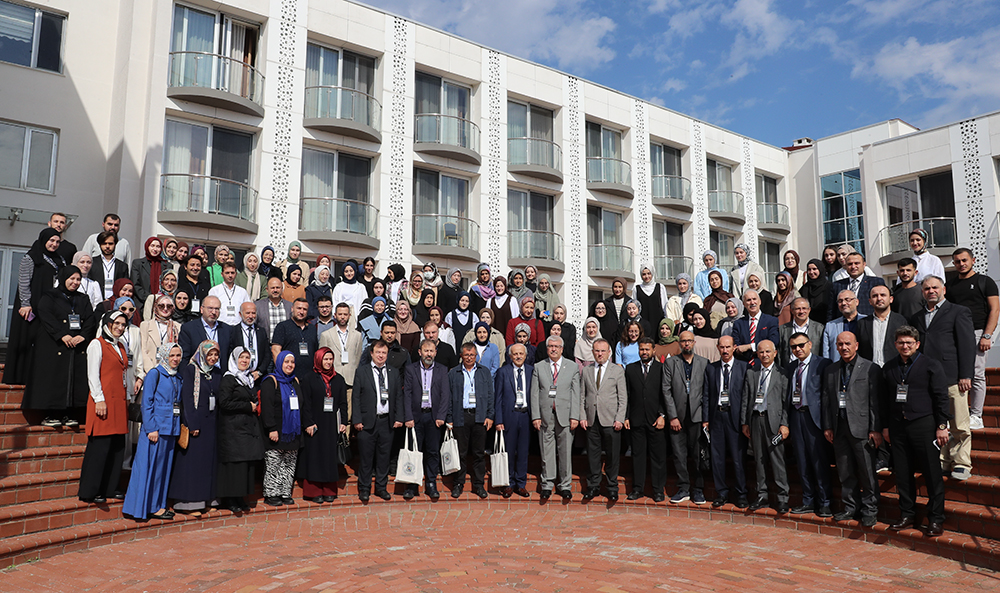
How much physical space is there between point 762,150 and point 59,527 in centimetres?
2849

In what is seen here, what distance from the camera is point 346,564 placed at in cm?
635

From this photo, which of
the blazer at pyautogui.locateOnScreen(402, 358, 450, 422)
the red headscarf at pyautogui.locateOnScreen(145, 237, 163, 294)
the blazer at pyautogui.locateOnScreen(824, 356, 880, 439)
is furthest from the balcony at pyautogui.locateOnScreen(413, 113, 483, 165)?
the blazer at pyautogui.locateOnScreen(824, 356, 880, 439)

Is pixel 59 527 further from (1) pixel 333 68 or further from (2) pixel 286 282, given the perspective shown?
(1) pixel 333 68

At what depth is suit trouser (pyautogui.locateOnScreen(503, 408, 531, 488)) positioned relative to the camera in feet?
31.8

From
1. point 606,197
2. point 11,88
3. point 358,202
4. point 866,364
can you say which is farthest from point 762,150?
point 11,88

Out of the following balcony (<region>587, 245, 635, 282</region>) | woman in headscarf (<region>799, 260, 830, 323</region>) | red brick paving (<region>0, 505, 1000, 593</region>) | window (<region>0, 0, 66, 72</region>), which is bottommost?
red brick paving (<region>0, 505, 1000, 593</region>)

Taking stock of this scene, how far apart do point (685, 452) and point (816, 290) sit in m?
3.24

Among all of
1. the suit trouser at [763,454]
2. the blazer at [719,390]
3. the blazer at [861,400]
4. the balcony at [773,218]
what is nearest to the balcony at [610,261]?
the balcony at [773,218]

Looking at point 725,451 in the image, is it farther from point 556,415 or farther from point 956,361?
point 956,361

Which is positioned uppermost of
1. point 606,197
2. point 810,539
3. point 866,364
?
point 606,197

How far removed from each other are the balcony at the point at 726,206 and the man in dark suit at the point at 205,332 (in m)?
21.8

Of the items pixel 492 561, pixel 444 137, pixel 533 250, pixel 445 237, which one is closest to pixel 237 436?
pixel 492 561

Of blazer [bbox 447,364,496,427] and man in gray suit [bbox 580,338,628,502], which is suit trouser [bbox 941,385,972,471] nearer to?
man in gray suit [bbox 580,338,628,502]

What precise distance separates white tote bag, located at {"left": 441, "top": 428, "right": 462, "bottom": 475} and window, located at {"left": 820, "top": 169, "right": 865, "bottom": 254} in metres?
22.4
